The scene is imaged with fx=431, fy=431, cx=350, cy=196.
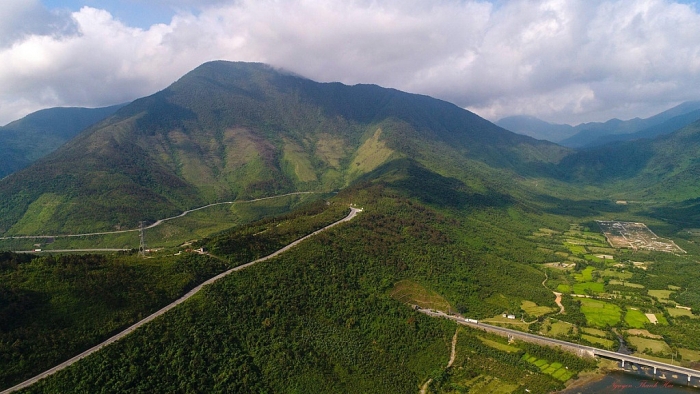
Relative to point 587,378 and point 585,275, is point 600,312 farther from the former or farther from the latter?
point 587,378

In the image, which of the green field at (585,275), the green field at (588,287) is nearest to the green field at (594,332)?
the green field at (588,287)

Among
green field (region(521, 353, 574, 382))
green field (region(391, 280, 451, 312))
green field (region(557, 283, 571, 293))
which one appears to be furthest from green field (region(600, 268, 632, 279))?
green field (region(521, 353, 574, 382))

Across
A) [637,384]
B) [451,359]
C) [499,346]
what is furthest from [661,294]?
[451,359]

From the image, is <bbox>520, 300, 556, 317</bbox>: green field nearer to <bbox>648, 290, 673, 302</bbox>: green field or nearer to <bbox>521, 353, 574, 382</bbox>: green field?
<bbox>521, 353, 574, 382</bbox>: green field

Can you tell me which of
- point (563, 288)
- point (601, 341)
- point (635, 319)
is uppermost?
point (563, 288)

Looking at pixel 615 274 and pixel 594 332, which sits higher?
pixel 615 274

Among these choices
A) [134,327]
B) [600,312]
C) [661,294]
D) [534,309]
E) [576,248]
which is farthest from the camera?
[576,248]

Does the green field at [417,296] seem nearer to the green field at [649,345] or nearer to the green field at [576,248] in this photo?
the green field at [649,345]

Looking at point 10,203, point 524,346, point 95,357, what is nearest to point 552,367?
point 524,346
